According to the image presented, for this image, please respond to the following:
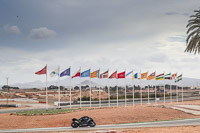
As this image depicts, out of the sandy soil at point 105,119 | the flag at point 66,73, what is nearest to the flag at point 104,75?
the flag at point 66,73

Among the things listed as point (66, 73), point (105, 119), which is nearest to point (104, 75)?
point (66, 73)

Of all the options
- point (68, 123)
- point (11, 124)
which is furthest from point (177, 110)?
point (11, 124)

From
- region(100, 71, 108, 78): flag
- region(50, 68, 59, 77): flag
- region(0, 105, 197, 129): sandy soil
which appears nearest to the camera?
region(0, 105, 197, 129): sandy soil

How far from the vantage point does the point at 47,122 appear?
44625 mm

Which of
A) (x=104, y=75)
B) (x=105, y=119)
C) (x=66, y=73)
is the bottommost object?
(x=105, y=119)

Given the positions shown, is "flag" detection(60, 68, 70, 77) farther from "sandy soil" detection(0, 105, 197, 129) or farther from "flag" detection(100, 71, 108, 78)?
"sandy soil" detection(0, 105, 197, 129)

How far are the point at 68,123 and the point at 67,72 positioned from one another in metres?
21.5

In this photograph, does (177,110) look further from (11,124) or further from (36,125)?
(11,124)

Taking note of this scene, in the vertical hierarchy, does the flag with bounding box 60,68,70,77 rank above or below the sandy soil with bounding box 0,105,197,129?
above

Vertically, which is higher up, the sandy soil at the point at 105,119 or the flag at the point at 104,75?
the flag at the point at 104,75

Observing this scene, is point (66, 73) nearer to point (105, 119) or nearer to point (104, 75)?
point (104, 75)

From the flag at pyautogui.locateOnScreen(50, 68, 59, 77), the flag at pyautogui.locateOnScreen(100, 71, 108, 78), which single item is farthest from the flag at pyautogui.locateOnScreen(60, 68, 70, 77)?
the flag at pyautogui.locateOnScreen(100, 71, 108, 78)

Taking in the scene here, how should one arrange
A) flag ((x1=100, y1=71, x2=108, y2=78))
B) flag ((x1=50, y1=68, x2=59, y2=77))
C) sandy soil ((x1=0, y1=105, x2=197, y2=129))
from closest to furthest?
1. sandy soil ((x1=0, y1=105, x2=197, y2=129))
2. flag ((x1=50, y1=68, x2=59, y2=77))
3. flag ((x1=100, y1=71, x2=108, y2=78))

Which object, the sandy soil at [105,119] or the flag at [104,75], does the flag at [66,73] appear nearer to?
the flag at [104,75]
